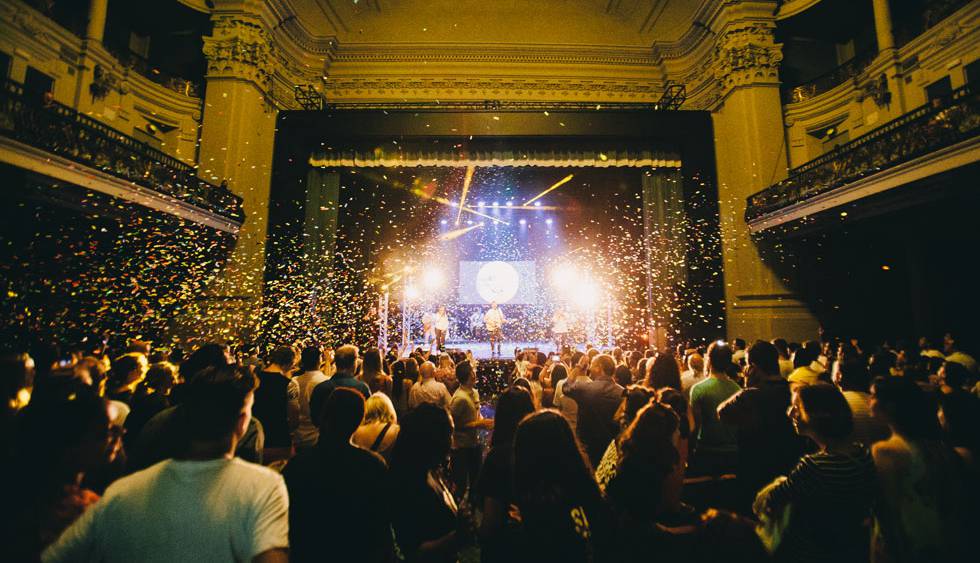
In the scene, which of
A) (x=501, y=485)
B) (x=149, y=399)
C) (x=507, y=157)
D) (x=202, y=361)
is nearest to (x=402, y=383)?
(x=202, y=361)

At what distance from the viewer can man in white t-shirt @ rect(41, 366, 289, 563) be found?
1207 mm

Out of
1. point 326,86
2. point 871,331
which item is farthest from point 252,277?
point 871,331

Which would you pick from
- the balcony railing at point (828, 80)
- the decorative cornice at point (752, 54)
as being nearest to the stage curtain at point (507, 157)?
the decorative cornice at point (752, 54)

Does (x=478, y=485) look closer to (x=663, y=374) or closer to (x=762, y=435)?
(x=762, y=435)

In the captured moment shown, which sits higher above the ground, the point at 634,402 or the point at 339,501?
the point at 634,402

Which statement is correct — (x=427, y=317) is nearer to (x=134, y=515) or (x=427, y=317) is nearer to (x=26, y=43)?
(x=26, y=43)

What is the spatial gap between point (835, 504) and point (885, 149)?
33.1ft

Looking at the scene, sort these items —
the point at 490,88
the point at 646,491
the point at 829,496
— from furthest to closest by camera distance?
the point at 490,88 < the point at 829,496 < the point at 646,491

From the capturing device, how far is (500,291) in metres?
18.7

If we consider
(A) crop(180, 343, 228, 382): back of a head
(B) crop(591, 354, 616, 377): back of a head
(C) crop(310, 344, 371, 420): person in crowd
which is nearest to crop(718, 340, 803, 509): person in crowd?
(B) crop(591, 354, 616, 377): back of a head

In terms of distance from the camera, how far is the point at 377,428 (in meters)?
2.70

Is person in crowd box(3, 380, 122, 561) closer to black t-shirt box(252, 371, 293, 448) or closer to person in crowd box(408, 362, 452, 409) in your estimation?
black t-shirt box(252, 371, 293, 448)

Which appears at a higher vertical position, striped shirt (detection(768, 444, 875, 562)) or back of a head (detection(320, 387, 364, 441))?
back of a head (detection(320, 387, 364, 441))

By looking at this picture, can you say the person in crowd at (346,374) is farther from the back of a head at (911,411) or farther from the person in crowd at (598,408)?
the back of a head at (911,411)
